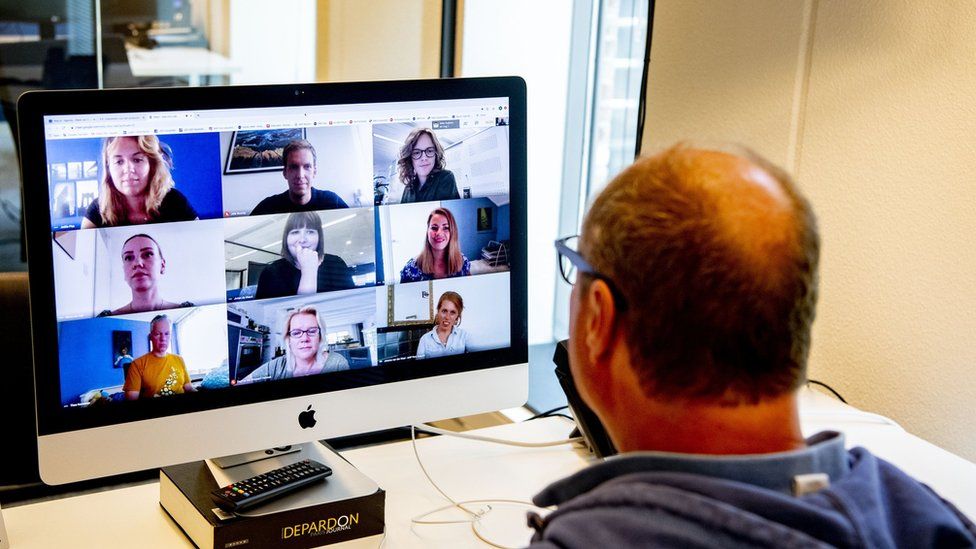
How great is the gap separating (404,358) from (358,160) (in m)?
0.28

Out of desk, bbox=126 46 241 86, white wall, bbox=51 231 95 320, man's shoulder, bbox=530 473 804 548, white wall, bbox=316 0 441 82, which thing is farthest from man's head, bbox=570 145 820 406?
desk, bbox=126 46 241 86

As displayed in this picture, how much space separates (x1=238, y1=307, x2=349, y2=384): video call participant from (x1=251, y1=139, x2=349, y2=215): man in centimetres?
13

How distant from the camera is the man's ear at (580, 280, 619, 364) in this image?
799 mm

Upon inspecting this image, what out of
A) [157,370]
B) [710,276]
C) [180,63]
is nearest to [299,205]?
[157,370]

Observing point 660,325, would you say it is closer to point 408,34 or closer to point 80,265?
point 80,265

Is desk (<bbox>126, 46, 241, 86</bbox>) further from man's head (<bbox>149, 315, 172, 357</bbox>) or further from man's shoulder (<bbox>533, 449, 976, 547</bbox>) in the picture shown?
man's shoulder (<bbox>533, 449, 976, 547</bbox>)

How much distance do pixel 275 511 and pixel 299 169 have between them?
430mm

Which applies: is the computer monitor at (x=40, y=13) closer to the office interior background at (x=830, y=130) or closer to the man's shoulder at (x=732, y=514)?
the office interior background at (x=830, y=130)

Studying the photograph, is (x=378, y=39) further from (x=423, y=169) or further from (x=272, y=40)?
(x=423, y=169)

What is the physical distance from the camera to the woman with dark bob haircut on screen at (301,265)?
121 centimetres

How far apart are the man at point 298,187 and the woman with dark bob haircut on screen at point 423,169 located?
0.38 ft

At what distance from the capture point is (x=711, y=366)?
29.5 inches

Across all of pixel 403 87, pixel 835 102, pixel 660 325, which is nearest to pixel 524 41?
pixel 835 102

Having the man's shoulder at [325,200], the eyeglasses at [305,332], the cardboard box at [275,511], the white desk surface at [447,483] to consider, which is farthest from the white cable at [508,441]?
the man's shoulder at [325,200]
